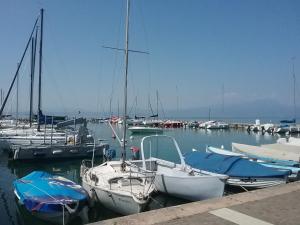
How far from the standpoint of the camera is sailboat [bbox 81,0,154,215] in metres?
11.7

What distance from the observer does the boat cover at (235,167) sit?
15.4 m

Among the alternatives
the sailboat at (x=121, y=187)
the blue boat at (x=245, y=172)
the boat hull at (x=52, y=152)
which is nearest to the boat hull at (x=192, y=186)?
the sailboat at (x=121, y=187)

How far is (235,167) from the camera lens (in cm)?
1622

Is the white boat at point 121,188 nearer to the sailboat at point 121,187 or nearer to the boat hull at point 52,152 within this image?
the sailboat at point 121,187

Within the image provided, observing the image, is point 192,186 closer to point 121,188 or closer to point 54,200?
point 121,188

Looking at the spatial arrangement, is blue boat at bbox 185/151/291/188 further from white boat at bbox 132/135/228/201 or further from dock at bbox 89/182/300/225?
dock at bbox 89/182/300/225

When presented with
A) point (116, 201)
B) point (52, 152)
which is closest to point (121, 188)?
point (116, 201)

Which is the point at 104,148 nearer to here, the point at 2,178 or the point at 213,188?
Answer: the point at 2,178

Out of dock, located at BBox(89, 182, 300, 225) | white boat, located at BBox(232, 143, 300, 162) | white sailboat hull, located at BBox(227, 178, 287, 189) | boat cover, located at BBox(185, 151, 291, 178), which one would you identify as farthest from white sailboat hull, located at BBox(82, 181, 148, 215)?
white boat, located at BBox(232, 143, 300, 162)

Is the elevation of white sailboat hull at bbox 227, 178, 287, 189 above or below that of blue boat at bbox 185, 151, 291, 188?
below

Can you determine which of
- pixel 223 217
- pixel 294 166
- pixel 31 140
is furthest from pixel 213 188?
pixel 31 140

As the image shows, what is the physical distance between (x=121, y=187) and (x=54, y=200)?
2.44 metres

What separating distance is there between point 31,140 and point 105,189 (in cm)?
1893

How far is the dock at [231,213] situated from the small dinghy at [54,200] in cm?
407
